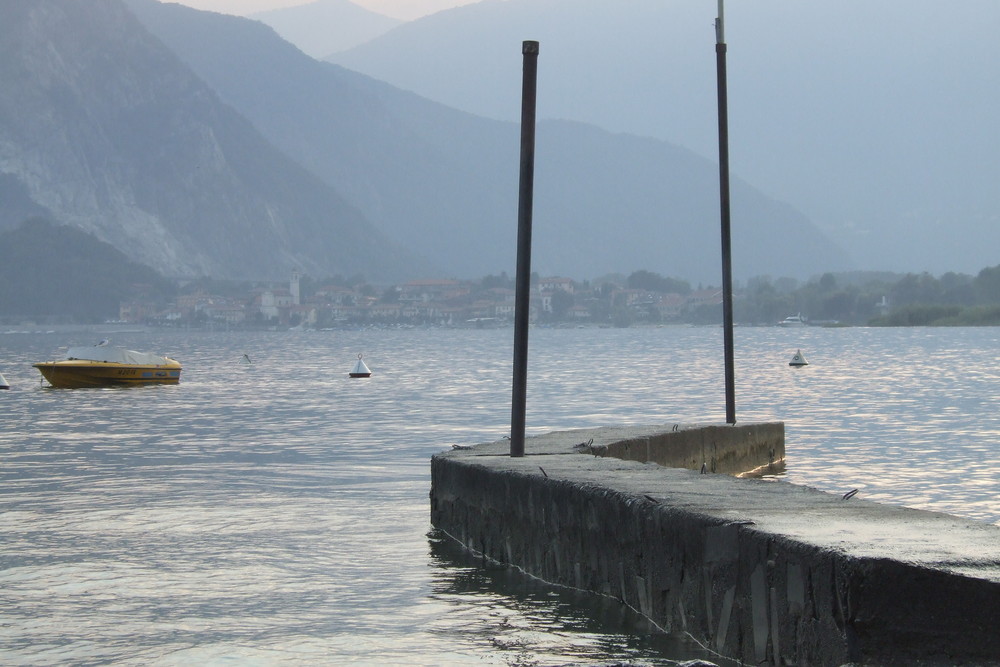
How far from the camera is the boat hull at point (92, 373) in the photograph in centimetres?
5491

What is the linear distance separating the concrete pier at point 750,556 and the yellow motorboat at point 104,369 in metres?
43.4

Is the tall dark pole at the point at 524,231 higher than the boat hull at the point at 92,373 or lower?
higher

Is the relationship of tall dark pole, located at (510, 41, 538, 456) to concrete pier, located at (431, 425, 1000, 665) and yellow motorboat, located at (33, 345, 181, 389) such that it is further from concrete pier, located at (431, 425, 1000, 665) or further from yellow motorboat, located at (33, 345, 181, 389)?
yellow motorboat, located at (33, 345, 181, 389)

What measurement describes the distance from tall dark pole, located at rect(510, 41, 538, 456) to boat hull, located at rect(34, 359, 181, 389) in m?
43.2

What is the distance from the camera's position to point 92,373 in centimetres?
5528

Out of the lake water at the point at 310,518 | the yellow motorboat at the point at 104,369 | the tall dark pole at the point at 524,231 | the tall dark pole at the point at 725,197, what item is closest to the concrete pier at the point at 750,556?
the lake water at the point at 310,518

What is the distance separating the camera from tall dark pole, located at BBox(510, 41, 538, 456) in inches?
550

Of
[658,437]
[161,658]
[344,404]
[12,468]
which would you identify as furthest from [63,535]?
[344,404]

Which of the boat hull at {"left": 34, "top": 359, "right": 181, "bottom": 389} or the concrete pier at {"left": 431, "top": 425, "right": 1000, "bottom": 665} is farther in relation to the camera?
the boat hull at {"left": 34, "top": 359, "right": 181, "bottom": 389}

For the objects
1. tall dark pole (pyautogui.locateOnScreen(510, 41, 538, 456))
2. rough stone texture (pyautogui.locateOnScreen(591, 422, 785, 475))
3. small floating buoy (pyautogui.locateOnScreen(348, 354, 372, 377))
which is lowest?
small floating buoy (pyautogui.locateOnScreen(348, 354, 372, 377))

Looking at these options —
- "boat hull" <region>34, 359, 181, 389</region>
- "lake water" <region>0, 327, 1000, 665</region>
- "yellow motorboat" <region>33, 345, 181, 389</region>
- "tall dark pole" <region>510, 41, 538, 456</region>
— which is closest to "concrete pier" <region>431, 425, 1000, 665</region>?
"lake water" <region>0, 327, 1000, 665</region>

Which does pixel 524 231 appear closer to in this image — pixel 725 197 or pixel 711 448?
pixel 711 448

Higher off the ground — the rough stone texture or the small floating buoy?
the rough stone texture

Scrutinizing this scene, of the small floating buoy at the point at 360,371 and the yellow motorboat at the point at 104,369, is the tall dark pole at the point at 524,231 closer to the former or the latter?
the yellow motorboat at the point at 104,369
